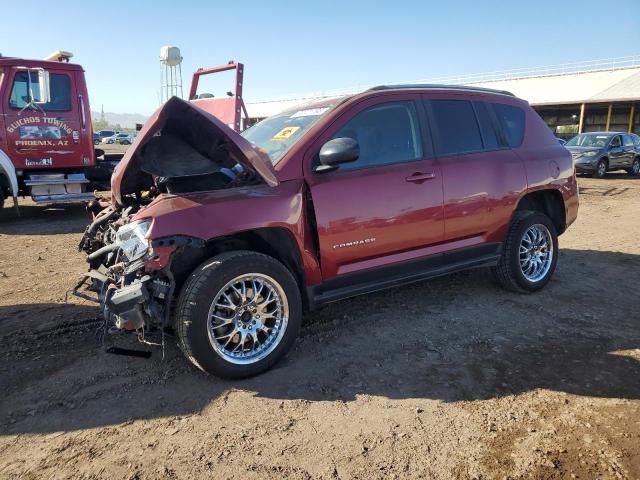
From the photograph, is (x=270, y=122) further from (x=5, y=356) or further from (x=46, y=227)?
(x=46, y=227)

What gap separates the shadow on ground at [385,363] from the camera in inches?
119

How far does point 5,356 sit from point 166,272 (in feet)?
5.16

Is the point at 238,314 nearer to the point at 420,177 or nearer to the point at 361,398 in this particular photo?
the point at 361,398

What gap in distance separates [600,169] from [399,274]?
53.8 ft

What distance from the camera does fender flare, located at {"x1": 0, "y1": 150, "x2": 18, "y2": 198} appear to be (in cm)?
833

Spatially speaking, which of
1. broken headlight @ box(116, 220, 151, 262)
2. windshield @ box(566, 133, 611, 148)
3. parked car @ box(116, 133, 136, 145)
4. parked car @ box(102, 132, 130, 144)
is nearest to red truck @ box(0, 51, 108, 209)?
broken headlight @ box(116, 220, 151, 262)

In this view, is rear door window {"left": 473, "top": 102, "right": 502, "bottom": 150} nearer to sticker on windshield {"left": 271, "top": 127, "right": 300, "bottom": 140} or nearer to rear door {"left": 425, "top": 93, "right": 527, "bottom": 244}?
rear door {"left": 425, "top": 93, "right": 527, "bottom": 244}

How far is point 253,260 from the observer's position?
319 centimetres

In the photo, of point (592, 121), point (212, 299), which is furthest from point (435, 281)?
point (592, 121)

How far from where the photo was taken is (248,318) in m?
3.27

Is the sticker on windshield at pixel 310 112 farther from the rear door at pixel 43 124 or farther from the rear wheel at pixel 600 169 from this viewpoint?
the rear wheel at pixel 600 169

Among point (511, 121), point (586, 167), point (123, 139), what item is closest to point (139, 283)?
point (511, 121)

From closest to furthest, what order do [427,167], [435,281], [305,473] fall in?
[305,473] < [427,167] < [435,281]

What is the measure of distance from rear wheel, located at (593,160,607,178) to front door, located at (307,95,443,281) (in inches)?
619
